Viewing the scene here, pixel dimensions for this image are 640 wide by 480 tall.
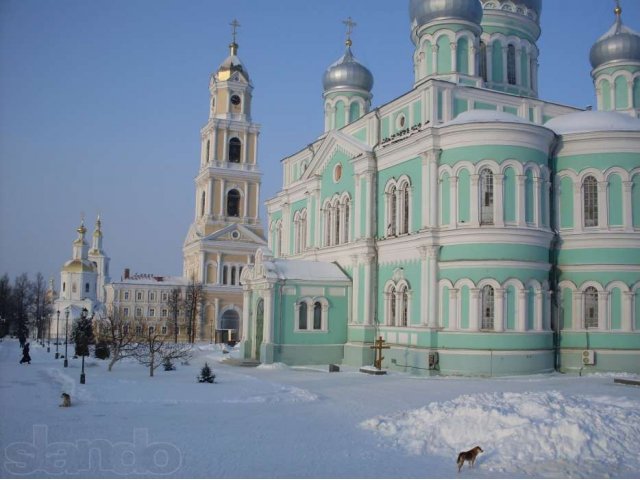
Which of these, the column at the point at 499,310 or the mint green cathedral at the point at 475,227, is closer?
the column at the point at 499,310

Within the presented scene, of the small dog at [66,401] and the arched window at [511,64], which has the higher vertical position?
the arched window at [511,64]

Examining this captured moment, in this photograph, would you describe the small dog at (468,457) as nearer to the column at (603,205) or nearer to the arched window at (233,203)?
the column at (603,205)

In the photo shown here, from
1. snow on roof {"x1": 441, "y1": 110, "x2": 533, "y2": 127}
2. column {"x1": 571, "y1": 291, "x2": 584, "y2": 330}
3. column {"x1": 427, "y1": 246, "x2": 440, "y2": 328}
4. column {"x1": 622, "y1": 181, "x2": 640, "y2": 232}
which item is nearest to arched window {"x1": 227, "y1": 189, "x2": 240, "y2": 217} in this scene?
snow on roof {"x1": 441, "y1": 110, "x2": 533, "y2": 127}

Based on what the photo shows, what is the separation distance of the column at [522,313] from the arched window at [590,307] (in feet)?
9.59

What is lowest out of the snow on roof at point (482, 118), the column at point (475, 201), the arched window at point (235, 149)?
the column at point (475, 201)

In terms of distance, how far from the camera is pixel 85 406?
1630 cm

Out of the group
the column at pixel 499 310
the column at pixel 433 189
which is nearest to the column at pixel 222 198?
the column at pixel 433 189

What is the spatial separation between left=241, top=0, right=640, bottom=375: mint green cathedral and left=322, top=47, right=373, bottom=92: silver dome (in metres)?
6.28

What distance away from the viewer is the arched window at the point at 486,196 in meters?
24.8

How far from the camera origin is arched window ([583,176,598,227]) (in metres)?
25.9

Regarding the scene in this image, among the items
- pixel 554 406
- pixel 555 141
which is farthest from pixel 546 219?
pixel 554 406

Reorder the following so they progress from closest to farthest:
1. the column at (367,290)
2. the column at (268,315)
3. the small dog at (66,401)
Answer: the small dog at (66,401) → the column at (367,290) → the column at (268,315)

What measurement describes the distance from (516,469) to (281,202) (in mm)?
30103

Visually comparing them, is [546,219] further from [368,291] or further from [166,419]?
[166,419]
